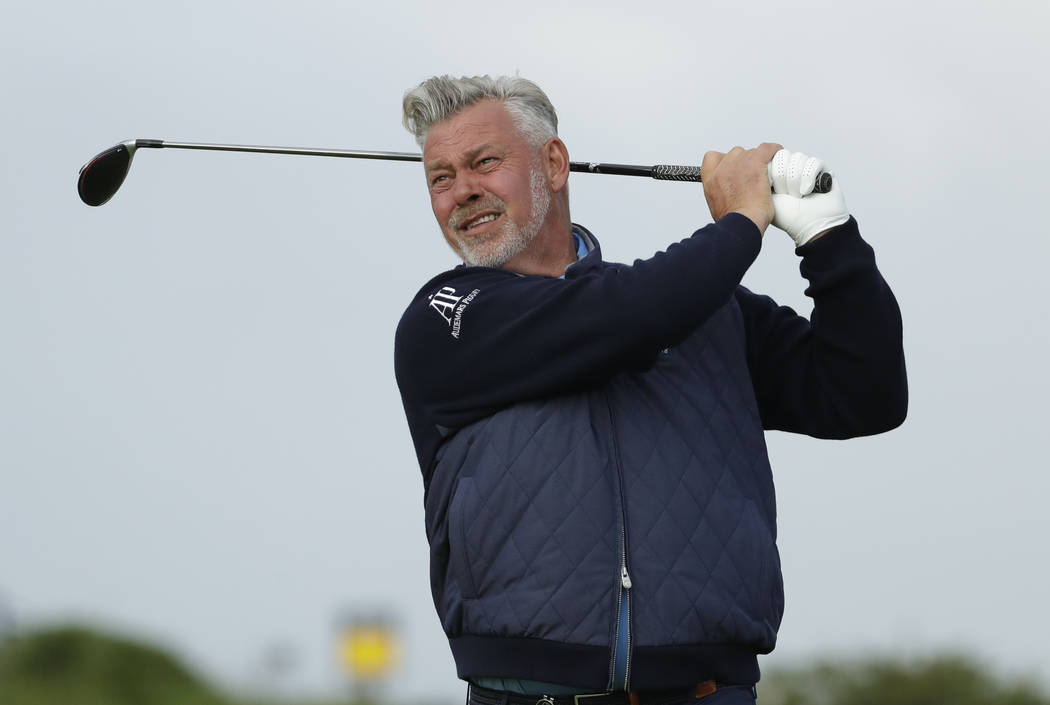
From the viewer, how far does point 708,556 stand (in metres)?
2.96

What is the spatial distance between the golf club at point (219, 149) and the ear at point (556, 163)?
0.11ft

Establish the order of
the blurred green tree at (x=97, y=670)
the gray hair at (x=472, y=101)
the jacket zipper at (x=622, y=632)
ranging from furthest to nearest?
1. the blurred green tree at (x=97, y=670)
2. the gray hair at (x=472, y=101)
3. the jacket zipper at (x=622, y=632)

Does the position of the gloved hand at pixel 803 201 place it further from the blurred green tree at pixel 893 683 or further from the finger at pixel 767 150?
the blurred green tree at pixel 893 683

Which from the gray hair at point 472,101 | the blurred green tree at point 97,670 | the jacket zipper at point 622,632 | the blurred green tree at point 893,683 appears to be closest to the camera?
the jacket zipper at point 622,632

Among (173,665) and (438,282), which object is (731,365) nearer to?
(438,282)

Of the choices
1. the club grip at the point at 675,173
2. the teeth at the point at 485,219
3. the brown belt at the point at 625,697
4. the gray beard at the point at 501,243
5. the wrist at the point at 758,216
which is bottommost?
the brown belt at the point at 625,697

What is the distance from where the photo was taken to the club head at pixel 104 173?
14.7 feet

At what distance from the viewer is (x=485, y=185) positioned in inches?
141

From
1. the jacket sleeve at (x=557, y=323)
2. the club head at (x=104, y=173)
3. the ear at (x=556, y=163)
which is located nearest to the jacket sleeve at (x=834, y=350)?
the jacket sleeve at (x=557, y=323)

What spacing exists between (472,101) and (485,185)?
0.78ft

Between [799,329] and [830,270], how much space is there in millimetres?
274

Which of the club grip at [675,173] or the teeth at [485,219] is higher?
the club grip at [675,173]

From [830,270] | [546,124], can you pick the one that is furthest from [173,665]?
[830,270]

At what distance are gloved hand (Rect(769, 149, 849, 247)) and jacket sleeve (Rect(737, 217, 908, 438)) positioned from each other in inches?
1.4
